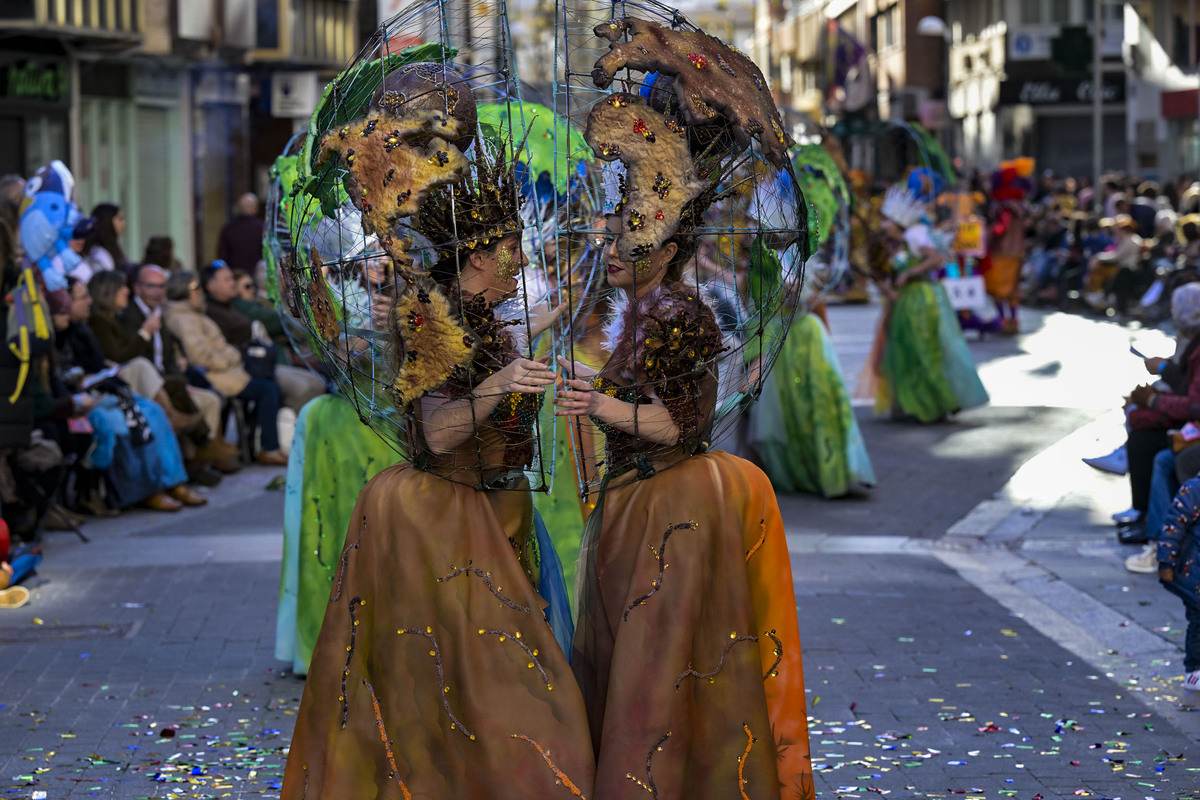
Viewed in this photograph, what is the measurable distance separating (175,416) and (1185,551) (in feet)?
22.5

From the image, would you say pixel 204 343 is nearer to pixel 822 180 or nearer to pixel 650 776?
pixel 822 180

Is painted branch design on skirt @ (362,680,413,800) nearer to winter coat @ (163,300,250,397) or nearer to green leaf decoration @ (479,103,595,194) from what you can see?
green leaf decoration @ (479,103,595,194)

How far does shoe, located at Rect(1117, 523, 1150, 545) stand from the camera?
27.7 feet

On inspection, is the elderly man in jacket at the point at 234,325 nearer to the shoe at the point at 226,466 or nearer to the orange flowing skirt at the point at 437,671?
the shoe at the point at 226,466

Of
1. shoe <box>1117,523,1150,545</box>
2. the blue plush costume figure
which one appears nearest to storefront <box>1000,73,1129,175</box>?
shoe <box>1117,523,1150,545</box>

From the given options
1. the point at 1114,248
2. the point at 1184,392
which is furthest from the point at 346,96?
the point at 1114,248

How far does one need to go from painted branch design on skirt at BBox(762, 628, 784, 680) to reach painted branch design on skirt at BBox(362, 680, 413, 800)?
0.90 m

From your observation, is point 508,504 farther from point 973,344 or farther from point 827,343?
point 973,344

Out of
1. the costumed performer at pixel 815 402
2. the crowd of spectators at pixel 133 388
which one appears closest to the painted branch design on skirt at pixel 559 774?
the crowd of spectators at pixel 133 388

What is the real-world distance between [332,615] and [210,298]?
339 inches

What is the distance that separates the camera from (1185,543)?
5.48 meters

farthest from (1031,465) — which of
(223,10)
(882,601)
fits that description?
(223,10)

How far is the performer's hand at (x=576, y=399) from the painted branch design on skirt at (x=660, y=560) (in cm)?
35

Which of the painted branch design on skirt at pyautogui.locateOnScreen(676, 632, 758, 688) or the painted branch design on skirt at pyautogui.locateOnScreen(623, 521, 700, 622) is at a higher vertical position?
the painted branch design on skirt at pyautogui.locateOnScreen(623, 521, 700, 622)
